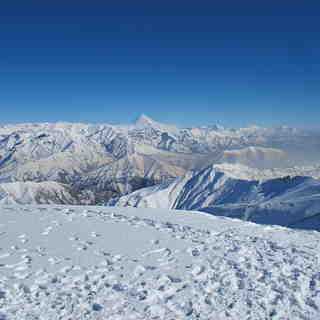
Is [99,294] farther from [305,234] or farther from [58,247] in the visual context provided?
[305,234]

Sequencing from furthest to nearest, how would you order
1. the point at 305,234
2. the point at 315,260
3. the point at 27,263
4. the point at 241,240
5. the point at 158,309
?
the point at 305,234 < the point at 241,240 < the point at 315,260 < the point at 27,263 < the point at 158,309


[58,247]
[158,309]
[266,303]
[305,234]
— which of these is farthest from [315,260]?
[58,247]

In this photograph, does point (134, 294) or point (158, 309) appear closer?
point (158, 309)

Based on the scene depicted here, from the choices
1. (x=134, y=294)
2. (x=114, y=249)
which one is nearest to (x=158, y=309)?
(x=134, y=294)

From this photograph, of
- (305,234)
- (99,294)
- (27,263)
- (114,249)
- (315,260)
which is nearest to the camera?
(99,294)

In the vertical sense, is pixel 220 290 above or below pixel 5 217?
above

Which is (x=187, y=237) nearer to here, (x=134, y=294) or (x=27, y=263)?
(x=134, y=294)
